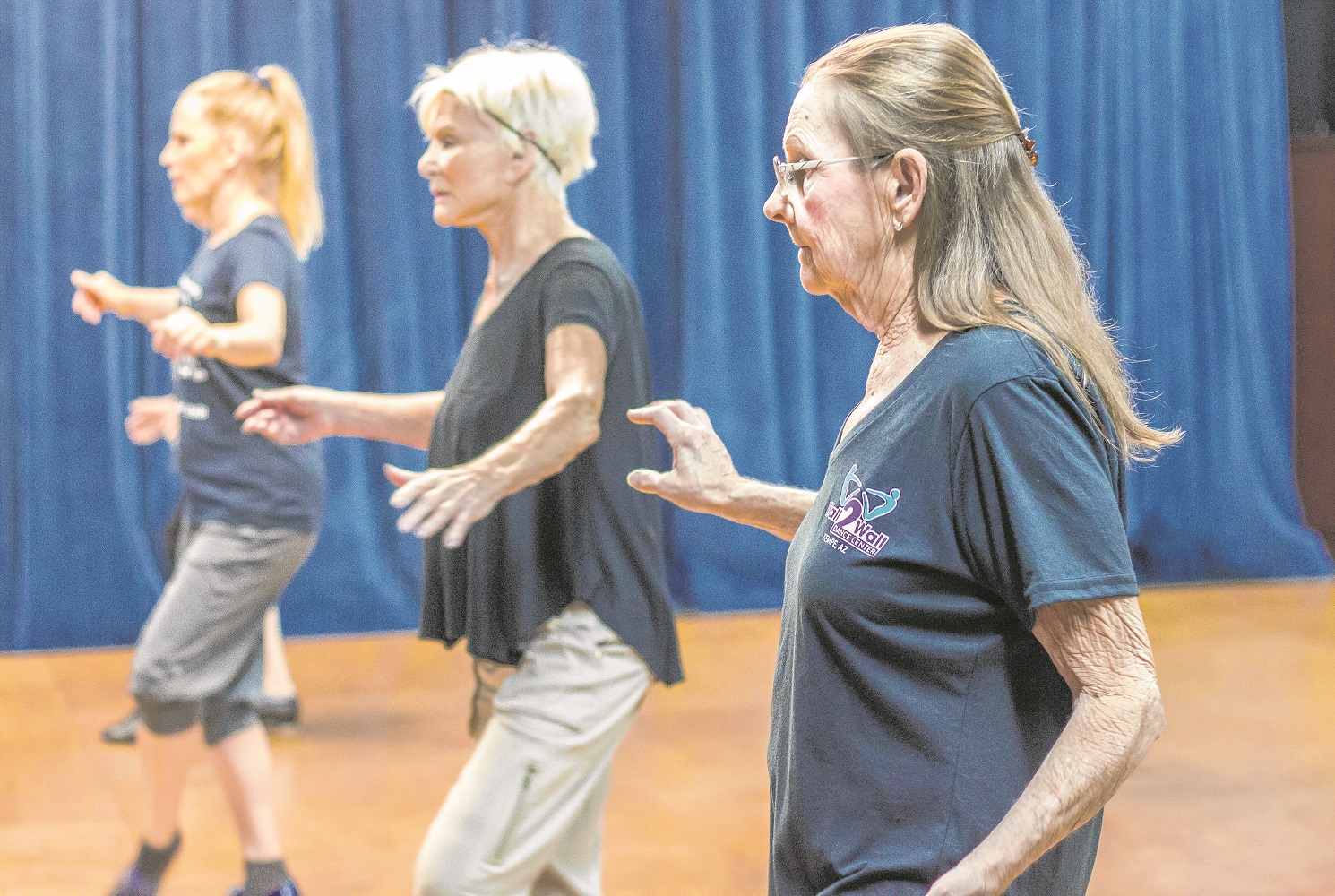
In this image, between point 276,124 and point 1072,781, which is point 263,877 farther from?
point 1072,781

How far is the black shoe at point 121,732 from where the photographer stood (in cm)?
396

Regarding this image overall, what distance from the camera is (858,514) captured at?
110cm

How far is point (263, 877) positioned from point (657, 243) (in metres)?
3.58

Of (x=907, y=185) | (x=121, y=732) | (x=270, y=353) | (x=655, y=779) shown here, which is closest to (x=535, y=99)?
(x=270, y=353)

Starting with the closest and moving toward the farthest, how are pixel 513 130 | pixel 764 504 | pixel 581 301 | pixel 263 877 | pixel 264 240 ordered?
pixel 764 504
pixel 581 301
pixel 513 130
pixel 263 877
pixel 264 240

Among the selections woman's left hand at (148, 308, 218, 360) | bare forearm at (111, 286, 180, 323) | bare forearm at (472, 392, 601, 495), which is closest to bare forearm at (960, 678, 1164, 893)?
bare forearm at (472, 392, 601, 495)

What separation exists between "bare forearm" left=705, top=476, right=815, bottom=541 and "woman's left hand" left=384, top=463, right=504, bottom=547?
407 mm

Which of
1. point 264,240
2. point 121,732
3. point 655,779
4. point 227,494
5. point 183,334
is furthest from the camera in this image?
point 121,732

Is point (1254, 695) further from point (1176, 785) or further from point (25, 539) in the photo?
point (25, 539)

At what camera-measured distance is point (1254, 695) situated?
165 inches

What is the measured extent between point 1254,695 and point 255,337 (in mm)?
3010

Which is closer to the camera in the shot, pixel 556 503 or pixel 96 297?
pixel 556 503

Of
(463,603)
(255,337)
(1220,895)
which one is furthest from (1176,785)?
(255,337)

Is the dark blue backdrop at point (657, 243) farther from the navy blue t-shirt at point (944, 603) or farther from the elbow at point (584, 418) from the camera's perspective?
the navy blue t-shirt at point (944, 603)
